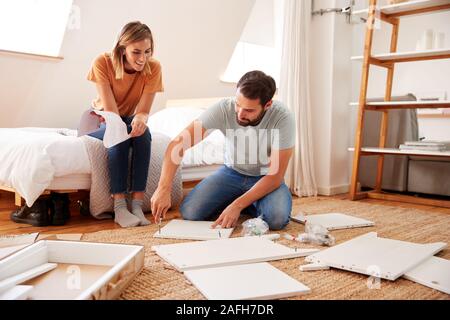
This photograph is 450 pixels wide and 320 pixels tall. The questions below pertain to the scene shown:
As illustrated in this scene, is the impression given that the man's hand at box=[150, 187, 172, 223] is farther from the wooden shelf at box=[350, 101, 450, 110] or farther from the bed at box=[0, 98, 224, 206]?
the wooden shelf at box=[350, 101, 450, 110]

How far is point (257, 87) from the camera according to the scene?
1604 millimetres

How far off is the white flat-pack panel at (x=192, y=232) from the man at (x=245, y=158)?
0.07 m

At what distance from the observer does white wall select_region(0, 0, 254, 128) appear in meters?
2.76

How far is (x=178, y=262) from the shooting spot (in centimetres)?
129

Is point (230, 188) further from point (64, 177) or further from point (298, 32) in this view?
point (298, 32)

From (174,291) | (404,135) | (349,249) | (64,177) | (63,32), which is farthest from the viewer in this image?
(404,135)

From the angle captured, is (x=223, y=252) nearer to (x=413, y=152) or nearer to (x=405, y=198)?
(x=413, y=152)

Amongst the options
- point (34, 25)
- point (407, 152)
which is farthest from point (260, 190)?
point (34, 25)

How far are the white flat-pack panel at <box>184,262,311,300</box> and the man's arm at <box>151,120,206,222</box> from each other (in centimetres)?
40

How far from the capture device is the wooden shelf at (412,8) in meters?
2.65

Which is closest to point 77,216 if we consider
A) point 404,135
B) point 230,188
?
point 230,188

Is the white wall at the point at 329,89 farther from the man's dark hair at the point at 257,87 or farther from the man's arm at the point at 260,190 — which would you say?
the man's dark hair at the point at 257,87

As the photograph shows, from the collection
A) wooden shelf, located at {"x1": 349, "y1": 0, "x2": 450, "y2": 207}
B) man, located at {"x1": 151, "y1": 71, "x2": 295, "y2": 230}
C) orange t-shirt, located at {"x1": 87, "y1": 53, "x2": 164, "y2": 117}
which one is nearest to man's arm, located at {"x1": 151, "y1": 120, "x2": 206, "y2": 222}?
man, located at {"x1": 151, "y1": 71, "x2": 295, "y2": 230}
